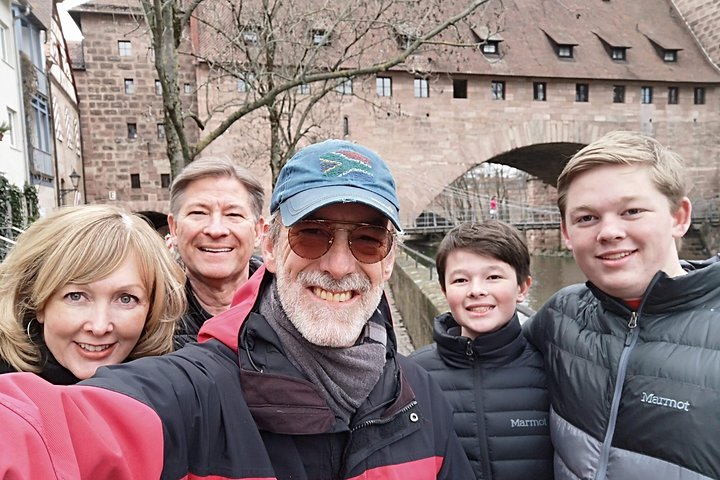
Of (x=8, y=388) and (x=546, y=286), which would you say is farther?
(x=546, y=286)

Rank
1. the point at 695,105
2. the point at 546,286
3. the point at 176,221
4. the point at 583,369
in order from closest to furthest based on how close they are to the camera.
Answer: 1. the point at 583,369
2. the point at 176,221
3. the point at 546,286
4. the point at 695,105

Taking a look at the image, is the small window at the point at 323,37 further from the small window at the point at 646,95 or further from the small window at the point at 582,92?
the small window at the point at 646,95

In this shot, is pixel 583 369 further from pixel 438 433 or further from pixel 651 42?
pixel 651 42

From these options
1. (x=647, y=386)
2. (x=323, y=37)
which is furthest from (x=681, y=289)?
(x=323, y=37)

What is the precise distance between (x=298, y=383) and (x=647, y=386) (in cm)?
92

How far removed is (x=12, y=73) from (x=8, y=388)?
15.3m

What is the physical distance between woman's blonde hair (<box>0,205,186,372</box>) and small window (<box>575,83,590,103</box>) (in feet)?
80.9

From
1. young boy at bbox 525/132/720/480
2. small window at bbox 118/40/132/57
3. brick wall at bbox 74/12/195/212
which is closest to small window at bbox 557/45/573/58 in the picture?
brick wall at bbox 74/12/195/212

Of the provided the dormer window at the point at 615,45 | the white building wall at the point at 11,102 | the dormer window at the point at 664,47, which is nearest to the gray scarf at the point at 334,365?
the white building wall at the point at 11,102

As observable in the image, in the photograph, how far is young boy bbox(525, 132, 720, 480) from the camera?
1.24m

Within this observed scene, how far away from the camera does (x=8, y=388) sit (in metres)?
0.73

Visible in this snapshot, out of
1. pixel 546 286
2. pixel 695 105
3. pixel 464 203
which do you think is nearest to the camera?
pixel 546 286

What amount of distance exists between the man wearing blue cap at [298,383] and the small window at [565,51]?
2492 centimetres

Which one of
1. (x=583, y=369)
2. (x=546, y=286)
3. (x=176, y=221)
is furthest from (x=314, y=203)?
(x=546, y=286)
